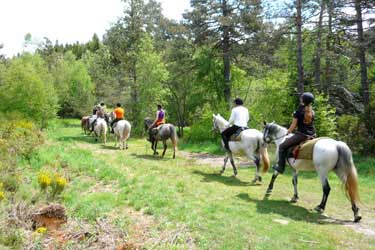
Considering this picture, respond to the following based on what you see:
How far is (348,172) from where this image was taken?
22.1 feet

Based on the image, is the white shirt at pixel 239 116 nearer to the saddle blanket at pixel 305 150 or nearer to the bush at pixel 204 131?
the saddle blanket at pixel 305 150

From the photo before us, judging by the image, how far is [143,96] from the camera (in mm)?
24328

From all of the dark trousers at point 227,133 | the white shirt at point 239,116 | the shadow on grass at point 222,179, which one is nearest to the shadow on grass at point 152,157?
the shadow on grass at point 222,179

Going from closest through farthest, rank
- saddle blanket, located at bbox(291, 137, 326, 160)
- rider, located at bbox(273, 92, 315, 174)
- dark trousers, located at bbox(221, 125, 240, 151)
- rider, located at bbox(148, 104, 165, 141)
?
saddle blanket, located at bbox(291, 137, 326, 160)
rider, located at bbox(273, 92, 315, 174)
dark trousers, located at bbox(221, 125, 240, 151)
rider, located at bbox(148, 104, 165, 141)

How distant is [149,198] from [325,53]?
483 inches

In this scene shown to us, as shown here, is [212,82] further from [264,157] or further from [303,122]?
[303,122]

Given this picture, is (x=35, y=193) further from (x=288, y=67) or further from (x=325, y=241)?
(x=288, y=67)

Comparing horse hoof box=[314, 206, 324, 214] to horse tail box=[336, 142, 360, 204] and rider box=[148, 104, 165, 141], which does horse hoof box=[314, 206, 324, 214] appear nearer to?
horse tail box=[336, 142, 360, 204]

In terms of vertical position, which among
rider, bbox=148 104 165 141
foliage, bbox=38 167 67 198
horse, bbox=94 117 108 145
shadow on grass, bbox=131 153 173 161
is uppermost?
rider, bbox=148 104 165 141

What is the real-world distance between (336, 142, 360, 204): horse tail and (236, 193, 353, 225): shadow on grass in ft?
1.88

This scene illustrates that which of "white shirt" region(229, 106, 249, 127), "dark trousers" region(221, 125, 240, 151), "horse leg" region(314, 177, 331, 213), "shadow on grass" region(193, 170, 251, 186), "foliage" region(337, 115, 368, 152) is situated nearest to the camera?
"horse leg" region(314, 177, 331, 213)

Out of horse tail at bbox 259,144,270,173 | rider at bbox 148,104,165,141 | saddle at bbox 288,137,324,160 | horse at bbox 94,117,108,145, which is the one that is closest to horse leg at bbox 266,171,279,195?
saddle at bbox 288,137,324,160

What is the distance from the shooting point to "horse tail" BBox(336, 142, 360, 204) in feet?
22.0

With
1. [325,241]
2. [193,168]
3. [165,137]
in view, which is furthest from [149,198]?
[165,137]
